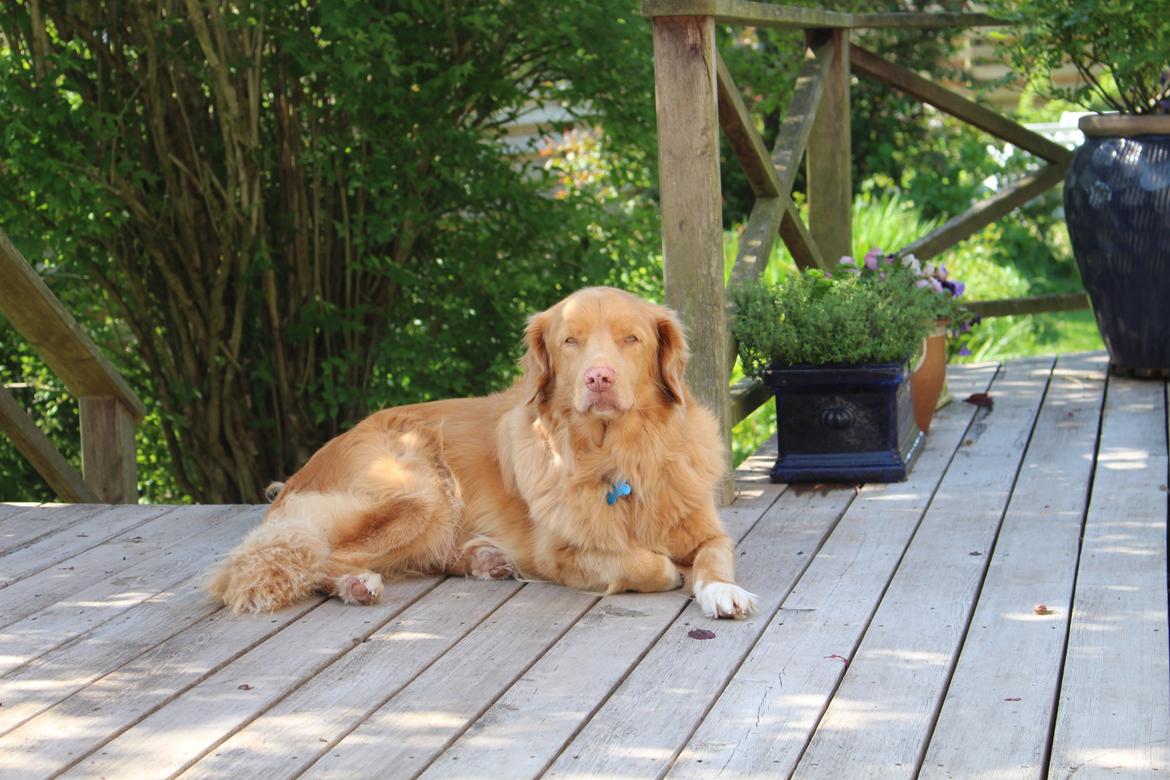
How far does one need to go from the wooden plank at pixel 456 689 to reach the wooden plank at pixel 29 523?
1.64 meters

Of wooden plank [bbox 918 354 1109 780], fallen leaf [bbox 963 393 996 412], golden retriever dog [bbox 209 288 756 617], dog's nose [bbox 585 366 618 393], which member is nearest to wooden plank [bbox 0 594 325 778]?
golden retriever dog [bbox 209 288 756 617]

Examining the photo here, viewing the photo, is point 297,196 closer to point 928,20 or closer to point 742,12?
point 742,12

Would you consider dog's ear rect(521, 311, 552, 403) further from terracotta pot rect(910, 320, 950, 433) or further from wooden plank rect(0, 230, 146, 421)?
terracotta pot rect(910, 320, 950, 433)

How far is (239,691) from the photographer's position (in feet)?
9.52

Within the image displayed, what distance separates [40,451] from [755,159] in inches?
105

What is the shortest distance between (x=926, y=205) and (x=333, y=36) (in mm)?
5918

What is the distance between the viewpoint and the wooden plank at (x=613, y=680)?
2.54 metres

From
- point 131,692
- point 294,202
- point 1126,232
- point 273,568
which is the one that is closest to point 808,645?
point 273,568

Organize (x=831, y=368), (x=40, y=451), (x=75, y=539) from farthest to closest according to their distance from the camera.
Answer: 1. (x=40, y=451)
2. (x=831, y=368)
3. (x=75, y=539)

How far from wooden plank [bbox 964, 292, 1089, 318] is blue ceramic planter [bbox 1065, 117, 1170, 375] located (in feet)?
2.56

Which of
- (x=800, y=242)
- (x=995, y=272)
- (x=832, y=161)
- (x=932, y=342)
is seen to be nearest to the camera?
(x=932, y=342)

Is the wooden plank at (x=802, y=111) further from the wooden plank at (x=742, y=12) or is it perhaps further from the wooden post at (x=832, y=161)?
the wooden plank at (x=742, y=12)

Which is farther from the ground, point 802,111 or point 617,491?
point 802,111

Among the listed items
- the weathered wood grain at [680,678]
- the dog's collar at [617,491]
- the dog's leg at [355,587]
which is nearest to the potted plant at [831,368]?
the weathered wood grain at [680,678]
